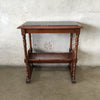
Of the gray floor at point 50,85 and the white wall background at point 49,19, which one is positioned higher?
the white wall background at point 49,19

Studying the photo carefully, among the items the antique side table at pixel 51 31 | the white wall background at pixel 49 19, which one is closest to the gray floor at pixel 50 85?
the antique side table at pixel 51 31

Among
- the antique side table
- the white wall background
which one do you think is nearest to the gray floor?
the antique side table

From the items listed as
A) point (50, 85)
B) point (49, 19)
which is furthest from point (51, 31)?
point (50, 85)

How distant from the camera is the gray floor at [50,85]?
5.16 ft

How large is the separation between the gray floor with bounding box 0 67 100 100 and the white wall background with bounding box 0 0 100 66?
1.00 ft

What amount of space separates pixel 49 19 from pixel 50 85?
4.13ft

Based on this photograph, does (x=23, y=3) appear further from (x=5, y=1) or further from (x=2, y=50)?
(x=2, y=50)

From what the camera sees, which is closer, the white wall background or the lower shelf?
→ the lower shelf

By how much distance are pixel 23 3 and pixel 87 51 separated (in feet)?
5.43

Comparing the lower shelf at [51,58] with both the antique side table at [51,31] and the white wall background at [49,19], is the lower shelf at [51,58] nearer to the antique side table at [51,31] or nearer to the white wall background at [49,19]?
the antique side table at [51,31]

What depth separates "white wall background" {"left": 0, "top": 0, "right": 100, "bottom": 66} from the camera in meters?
1.92

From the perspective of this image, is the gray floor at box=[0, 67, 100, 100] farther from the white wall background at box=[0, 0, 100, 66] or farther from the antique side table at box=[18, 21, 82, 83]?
the white wall background at box=[0, 0, 100, 66]

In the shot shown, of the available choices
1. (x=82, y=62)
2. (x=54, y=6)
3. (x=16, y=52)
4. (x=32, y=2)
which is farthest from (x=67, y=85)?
(x=32, y=2)

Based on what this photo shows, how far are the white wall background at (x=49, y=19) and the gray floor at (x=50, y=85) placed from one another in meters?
0.30
